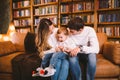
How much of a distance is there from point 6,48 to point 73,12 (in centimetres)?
186

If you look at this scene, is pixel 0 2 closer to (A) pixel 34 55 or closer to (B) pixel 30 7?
(B) pixel 30 7

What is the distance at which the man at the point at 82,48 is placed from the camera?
199 cm

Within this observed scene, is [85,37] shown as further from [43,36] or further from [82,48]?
[43,36]

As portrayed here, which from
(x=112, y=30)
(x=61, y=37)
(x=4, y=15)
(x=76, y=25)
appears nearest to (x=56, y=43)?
(x=61, y=37)

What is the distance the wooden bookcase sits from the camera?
11.9ft

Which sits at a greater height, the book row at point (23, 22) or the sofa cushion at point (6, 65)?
the book row at point (23, 22)

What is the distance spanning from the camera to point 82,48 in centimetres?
204

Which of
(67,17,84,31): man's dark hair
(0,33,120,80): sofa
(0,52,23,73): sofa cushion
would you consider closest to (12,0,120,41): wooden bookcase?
(0,33,120,80): sofa

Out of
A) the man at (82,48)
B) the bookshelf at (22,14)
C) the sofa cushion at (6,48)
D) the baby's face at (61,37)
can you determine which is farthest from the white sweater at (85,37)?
the bookshelf at (22,14)

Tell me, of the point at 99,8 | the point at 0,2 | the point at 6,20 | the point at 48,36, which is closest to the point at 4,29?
the point at 6,20

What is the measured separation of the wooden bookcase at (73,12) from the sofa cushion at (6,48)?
1.53 m

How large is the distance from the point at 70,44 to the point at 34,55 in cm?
62

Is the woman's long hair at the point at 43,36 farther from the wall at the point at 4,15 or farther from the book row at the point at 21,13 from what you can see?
the wall at the point at 4,15

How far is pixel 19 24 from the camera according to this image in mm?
4840
